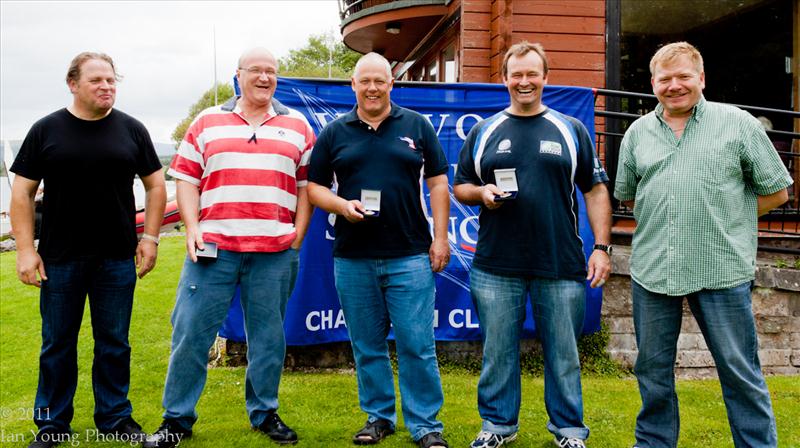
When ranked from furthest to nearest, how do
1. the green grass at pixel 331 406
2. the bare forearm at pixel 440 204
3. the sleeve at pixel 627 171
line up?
1. the green grass at pixel 331 406
2. the bare forearm at pixel 440 204
3. the sleeve at pixel 627 171

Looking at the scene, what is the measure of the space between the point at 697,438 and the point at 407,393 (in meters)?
1.67

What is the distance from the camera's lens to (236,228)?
3166 mm

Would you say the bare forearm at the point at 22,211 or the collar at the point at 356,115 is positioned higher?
the collar at the point at 356,115

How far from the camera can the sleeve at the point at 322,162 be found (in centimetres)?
326

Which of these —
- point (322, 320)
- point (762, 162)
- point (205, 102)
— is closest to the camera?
point (762, 162)

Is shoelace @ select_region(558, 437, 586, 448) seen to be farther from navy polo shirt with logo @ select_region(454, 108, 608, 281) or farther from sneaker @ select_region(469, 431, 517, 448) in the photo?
navy polo shirt with logo @ select_region(454, 108, 608, 281)

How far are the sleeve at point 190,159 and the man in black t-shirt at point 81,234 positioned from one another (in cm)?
27

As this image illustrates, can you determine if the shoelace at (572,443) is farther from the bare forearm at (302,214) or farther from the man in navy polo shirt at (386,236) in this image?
the bare forearm at (302,214)

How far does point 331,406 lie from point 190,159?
1.77 m

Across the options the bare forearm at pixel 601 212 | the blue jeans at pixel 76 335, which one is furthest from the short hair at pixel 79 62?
the bare forearm at pixel 601 212

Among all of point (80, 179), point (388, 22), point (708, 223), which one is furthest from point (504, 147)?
point (388, 22)

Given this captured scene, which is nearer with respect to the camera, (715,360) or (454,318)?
(715,360)

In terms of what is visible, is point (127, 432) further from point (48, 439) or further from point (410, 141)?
point (410, 141)

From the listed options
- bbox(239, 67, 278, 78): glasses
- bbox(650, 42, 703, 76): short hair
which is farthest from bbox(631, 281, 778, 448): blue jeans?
bbox(239, 67, 278, 78): glasses
